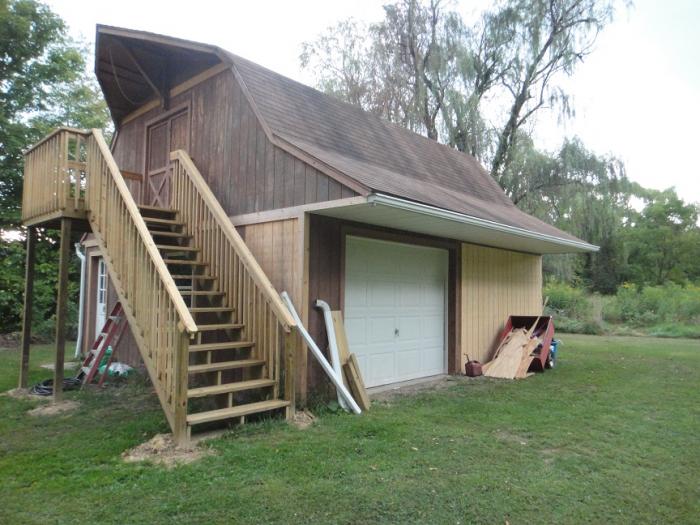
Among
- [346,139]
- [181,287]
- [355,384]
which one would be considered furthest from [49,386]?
[346,139]

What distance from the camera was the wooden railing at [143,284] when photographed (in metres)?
4.23

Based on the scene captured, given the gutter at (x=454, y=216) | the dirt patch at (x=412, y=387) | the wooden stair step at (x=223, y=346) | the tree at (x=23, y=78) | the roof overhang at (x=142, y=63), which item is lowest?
the dirt patch at (x=412, y=387)

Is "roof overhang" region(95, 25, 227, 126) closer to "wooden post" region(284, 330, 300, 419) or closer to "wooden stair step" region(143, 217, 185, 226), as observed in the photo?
"wooden stair step" region(143, 217, 185, 226)

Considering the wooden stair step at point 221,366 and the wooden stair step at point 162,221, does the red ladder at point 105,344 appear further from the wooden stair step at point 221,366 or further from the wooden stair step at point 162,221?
the wooden stair step at point 221,366

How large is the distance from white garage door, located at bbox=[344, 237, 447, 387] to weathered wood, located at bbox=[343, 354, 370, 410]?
88 centimetres

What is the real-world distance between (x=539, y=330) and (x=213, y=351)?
20.1ft

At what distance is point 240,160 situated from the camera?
6.77 m

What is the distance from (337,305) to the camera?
6277 mm

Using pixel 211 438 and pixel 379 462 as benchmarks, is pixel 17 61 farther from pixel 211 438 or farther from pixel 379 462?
pixel 379 462

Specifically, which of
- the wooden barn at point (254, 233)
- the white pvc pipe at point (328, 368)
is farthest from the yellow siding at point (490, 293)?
the white pvc pipe at point (328, 368)

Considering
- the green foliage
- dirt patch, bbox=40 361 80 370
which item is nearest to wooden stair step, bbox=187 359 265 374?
dirt patch, bbox=40 361 80 370

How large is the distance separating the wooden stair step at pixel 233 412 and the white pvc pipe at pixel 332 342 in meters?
0.77

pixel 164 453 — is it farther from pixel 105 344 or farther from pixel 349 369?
→ pixel 105 344

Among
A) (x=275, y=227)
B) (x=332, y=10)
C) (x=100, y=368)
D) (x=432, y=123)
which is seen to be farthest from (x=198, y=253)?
(x=332, y=10)
